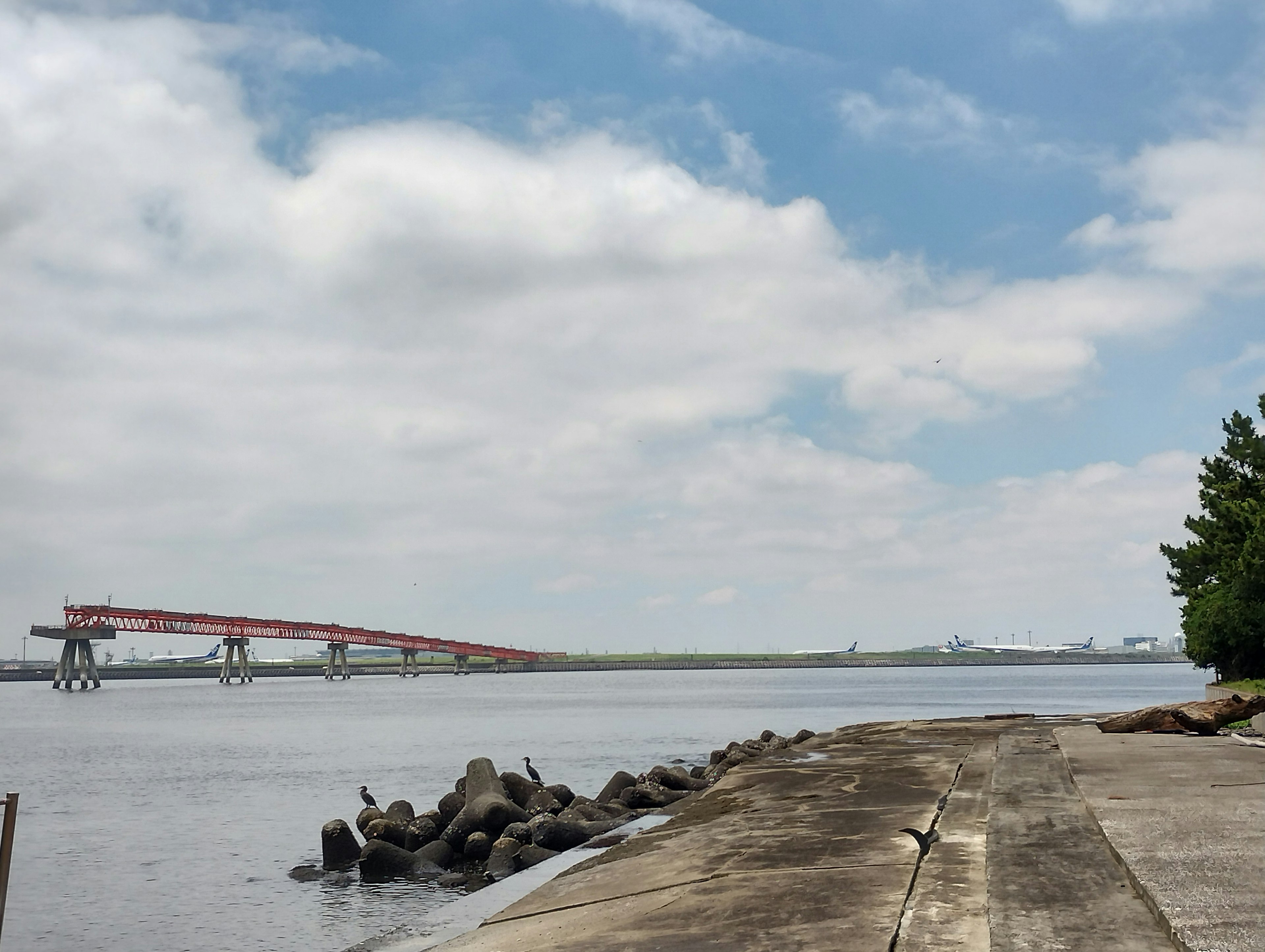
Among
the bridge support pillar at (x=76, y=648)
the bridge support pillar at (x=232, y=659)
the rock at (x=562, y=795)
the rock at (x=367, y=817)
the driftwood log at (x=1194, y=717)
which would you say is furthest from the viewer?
the bridge support pillar at (x=232, y=659)

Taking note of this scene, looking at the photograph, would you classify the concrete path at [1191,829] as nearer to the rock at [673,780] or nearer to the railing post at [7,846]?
the rock at [673,780]

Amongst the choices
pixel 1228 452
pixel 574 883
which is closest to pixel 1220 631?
pixel 1228 452

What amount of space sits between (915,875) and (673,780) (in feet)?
52.6

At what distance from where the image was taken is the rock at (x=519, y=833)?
2036 cm

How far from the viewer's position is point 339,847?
22078mm

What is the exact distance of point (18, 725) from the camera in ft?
284

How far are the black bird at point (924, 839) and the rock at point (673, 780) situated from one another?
13.2m

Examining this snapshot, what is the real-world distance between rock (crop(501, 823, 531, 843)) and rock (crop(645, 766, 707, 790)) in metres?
6.07

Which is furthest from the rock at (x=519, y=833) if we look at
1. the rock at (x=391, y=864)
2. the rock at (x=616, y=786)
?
the rock at (x=616, y=786)

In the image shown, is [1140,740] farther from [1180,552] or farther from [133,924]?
[1180,552]

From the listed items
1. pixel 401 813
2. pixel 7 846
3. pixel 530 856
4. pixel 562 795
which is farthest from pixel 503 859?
pixel 7 846

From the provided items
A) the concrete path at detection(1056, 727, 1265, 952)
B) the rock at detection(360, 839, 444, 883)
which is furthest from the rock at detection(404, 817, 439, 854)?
the concrete path at detection(1056, 727, 1265, 952)

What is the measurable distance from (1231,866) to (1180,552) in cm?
4396

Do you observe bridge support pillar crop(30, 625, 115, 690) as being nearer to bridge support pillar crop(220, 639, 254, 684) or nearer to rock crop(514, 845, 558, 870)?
bridge support pillar crop(220, 639, 254, 684)
